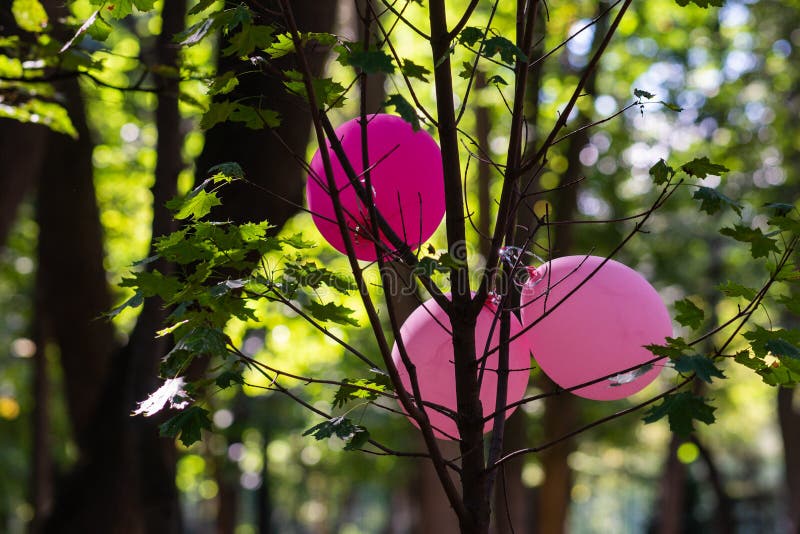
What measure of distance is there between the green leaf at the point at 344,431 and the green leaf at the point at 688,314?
894 mm

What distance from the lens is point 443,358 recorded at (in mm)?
2799

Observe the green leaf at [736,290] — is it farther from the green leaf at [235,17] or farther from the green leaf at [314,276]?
the green leaf at [235,17]

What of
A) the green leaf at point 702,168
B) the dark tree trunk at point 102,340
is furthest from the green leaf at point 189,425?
the dark tree trunk at point 102,340

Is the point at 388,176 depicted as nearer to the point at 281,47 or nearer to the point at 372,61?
the point at 281,47

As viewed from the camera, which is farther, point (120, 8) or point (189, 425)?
point (120, 8)

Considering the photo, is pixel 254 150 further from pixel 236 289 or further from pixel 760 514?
pixel 760 514

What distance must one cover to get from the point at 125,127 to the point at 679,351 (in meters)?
11.4

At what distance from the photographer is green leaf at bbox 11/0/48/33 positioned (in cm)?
430

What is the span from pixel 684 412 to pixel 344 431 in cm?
83

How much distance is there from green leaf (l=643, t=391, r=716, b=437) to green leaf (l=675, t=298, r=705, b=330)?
38 centimetres

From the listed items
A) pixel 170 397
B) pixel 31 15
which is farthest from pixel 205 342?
pixel 31 15

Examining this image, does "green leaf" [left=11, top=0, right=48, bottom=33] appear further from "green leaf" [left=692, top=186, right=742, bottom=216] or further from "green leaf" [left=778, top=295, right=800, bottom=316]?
"green leaf" [left=778, top=295, right=800, bottom=316]

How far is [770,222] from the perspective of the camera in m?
2.17

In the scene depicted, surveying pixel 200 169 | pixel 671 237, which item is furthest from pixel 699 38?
pixel 200 169
